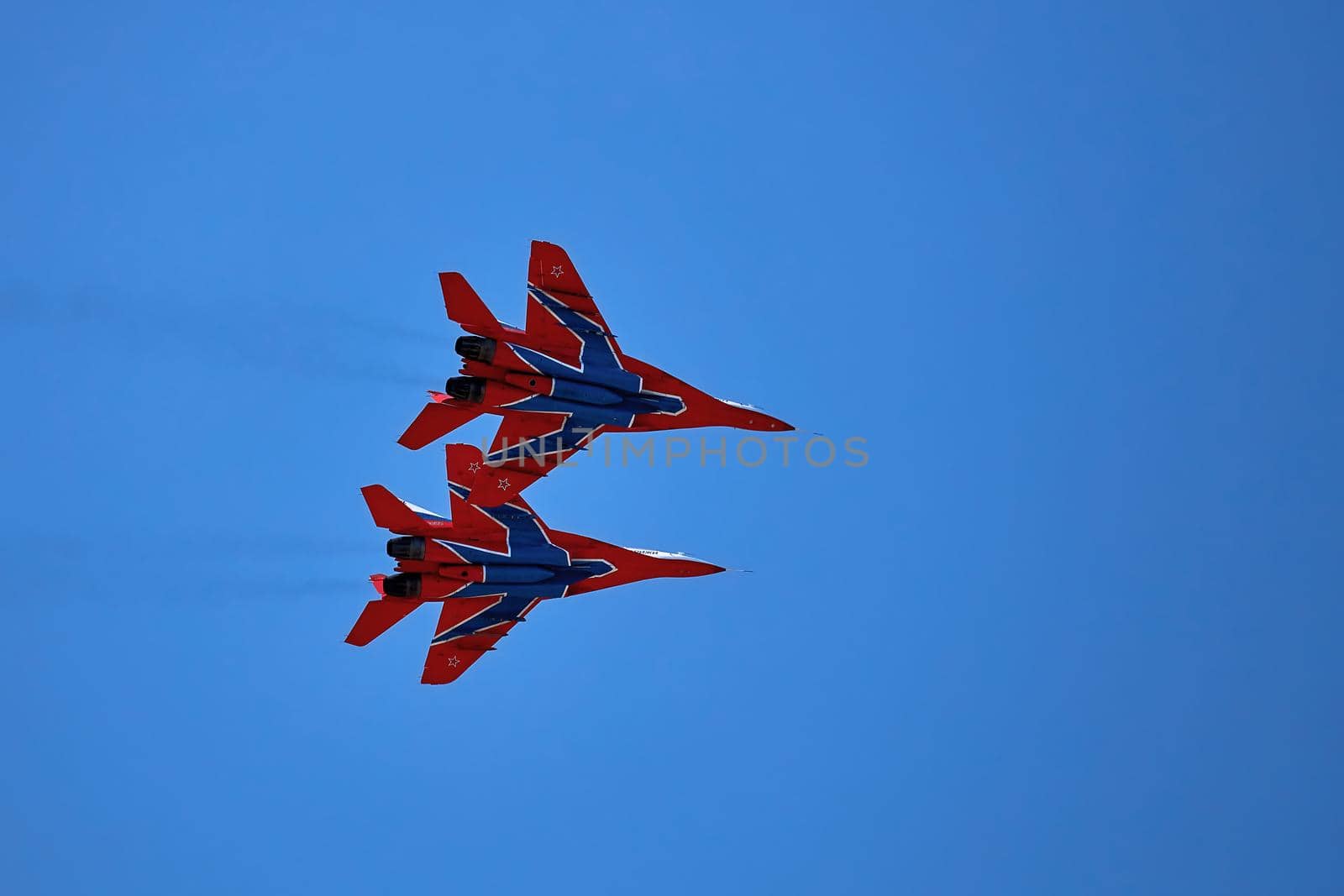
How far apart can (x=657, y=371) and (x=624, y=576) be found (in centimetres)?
549

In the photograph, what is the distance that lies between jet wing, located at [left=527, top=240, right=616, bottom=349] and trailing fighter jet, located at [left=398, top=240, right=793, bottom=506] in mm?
21

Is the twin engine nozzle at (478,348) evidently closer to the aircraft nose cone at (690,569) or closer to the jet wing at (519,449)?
the jet wing at (519,449)

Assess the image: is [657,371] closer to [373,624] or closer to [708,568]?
[708,568]

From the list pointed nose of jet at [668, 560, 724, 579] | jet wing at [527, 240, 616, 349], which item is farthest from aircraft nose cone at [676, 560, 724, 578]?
jet wing at [527, 240, 616, 349]

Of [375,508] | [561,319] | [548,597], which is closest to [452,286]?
[561,319]

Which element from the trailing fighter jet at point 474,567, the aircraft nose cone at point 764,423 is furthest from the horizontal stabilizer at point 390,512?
the aircraft nose cone at point 764,423

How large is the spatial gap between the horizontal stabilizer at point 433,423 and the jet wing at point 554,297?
2.79m

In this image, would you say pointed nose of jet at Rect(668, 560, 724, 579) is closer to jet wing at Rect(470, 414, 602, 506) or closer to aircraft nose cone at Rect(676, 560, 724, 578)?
aircraft nose cone at Rect(676, 560, 724, 578)

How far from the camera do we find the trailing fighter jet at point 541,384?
4397cm

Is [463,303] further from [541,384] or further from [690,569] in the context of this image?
[690,569]

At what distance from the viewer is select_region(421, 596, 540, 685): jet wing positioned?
1821 inches

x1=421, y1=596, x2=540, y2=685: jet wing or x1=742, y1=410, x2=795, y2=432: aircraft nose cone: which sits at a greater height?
x1=742, y1=410, x2=795, y2=432: aircraft nose cone

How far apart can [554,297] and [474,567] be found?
7.04 m

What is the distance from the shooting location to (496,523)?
45219mm
